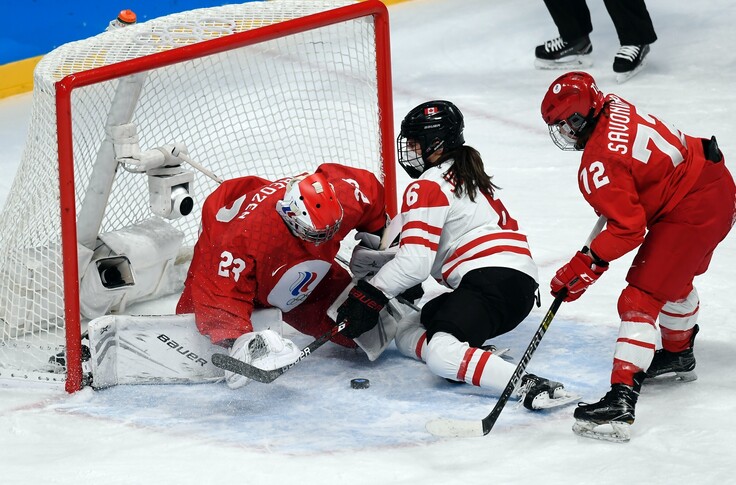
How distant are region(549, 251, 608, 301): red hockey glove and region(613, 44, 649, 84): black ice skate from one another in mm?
3033

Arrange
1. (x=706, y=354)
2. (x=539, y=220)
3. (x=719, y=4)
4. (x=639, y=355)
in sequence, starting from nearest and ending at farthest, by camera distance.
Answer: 1. (x=639, y=355)
2. (x=706, y=354)
3. (x=539, y=220)
4. (x=719, y=4)

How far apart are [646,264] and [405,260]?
22.8 inches

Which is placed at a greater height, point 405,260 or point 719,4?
point 719,4

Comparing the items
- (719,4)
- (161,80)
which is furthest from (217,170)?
(719,4)

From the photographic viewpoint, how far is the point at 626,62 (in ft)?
18.7

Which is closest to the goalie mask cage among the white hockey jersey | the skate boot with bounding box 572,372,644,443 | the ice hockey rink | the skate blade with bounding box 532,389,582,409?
the ice hockey rink

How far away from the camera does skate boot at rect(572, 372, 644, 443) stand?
8.83ft

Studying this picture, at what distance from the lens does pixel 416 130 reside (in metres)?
3.11

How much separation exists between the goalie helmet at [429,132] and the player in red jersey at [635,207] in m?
0.30

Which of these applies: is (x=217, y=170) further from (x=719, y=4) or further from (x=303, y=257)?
(x=719, y=4)

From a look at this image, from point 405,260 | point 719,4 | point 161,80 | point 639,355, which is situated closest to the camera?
point 639,355

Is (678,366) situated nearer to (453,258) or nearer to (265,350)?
(453,258)

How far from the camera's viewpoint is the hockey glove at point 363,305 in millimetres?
3045

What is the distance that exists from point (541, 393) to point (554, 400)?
0.13ft
